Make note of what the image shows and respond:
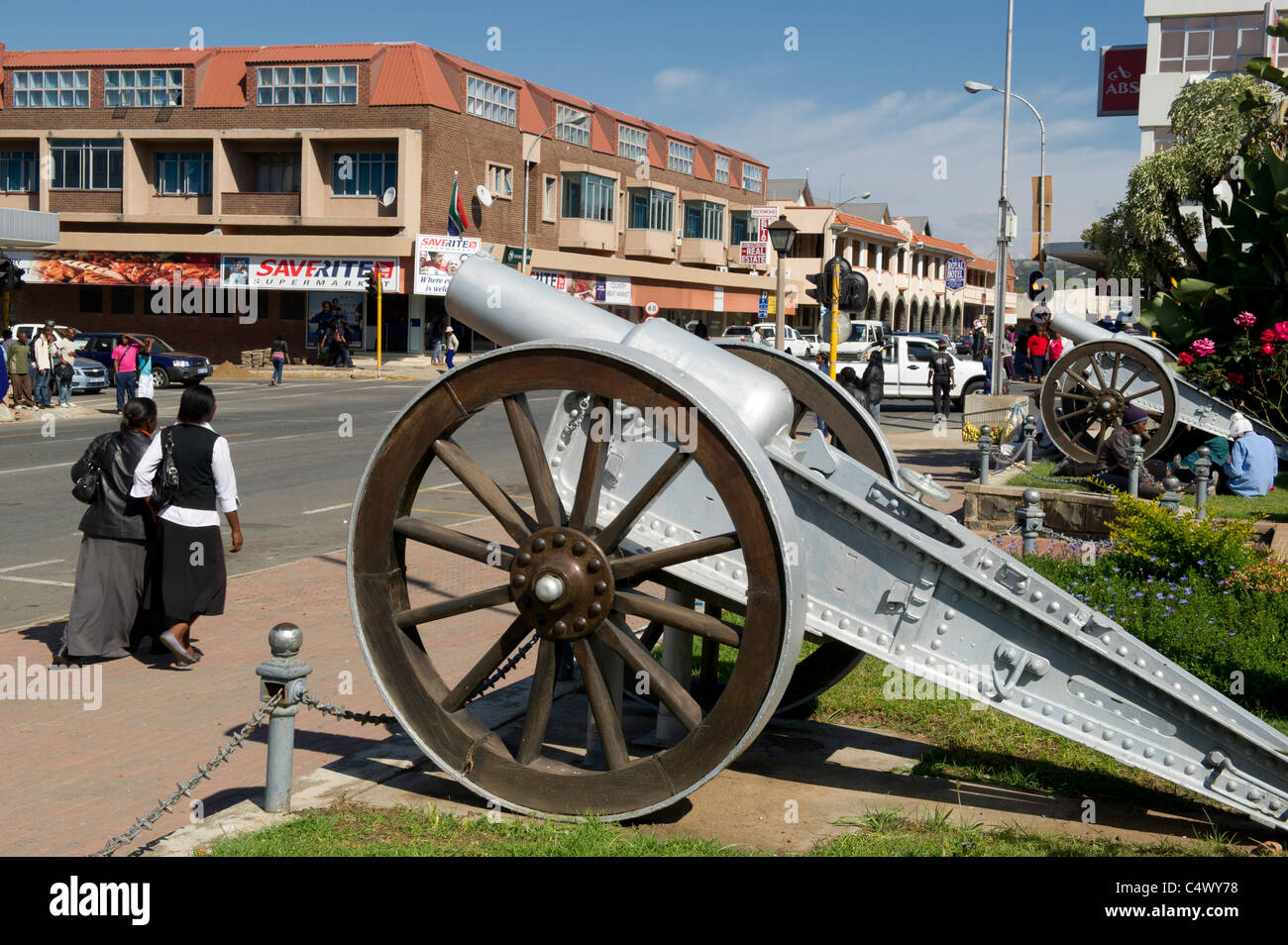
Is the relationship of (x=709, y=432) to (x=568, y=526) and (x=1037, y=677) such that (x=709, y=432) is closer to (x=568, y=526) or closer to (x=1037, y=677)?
(x=568, y=526)

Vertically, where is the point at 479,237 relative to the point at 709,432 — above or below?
above

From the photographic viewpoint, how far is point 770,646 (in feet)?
14.8

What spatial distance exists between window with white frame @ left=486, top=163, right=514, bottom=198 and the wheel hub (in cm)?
4779

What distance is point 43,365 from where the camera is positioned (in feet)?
89.0

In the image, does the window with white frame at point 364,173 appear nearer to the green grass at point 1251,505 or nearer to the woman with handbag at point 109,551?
the green grass at point 1251,505

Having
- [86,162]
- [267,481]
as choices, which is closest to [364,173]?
[86,162]

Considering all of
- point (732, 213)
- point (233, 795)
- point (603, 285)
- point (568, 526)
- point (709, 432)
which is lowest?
point (233, 795)

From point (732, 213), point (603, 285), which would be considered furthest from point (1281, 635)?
point (732, 213)

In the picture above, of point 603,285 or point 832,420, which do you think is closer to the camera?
point 832,420

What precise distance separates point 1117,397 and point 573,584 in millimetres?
11696

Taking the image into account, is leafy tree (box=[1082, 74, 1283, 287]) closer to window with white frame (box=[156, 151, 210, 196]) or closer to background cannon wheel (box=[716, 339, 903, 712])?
background cannon wheel (box=[716, 339, 903, 712])

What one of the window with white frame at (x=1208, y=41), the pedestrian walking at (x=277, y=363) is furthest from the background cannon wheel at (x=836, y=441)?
the window with white frame at (x=1208, y=41)

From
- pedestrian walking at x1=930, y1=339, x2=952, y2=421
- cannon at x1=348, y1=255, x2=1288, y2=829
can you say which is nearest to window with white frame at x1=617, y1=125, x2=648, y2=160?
pedestrian walking at x1=930, y1=339, x2=952, y2=421
